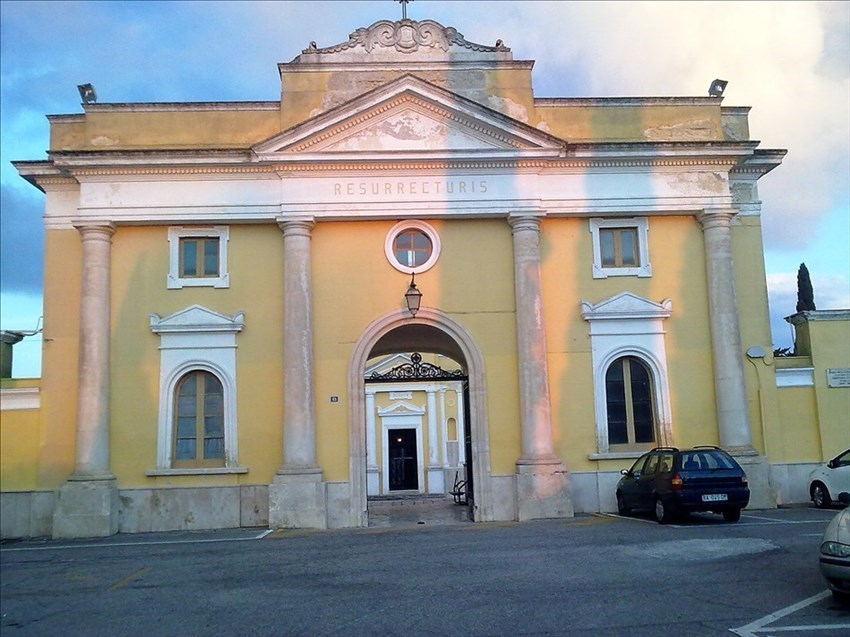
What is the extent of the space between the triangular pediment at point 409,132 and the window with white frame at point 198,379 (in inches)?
152

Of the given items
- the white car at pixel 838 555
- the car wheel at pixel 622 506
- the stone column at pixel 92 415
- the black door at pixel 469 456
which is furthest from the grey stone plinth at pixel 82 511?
the white car at pixel 838 555

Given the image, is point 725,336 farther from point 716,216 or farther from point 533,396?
point 533,396

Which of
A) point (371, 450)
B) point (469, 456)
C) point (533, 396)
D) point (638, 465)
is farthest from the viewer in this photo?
point (371, 450)

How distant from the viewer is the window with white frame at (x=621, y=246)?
19.5 m

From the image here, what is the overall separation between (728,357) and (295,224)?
10.0 meters

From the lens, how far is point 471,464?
19.5 meters

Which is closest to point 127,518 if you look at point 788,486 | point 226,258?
point 226,258

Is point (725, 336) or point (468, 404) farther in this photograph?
point (468, 404)

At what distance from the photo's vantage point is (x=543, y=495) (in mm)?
17688

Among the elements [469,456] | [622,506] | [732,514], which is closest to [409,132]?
[469,456]

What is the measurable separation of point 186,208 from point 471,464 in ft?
28.1

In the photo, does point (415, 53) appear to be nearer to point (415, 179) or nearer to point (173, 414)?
point (415, 179)

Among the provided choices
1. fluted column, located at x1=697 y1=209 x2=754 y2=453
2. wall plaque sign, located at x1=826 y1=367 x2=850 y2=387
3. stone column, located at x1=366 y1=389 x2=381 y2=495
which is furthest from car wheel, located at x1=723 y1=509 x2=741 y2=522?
stone column, located at x1=366 y1=389 x2=381 y2=495

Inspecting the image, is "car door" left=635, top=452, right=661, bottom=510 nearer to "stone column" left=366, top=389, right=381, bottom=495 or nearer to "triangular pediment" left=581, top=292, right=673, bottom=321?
"triangular pediment" left=581, top=292, right=673, bottom=321
